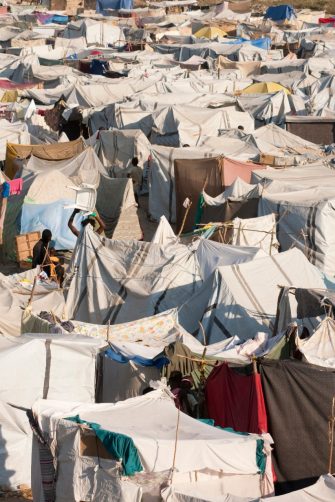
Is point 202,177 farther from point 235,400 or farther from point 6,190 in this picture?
point 235,400

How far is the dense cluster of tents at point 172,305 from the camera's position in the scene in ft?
28.1

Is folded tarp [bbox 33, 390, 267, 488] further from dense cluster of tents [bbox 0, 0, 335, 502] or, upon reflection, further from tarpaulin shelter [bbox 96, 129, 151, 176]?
tarpaulin shelter [bbox 96, 129, 151, 176]

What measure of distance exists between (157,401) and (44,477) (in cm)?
115

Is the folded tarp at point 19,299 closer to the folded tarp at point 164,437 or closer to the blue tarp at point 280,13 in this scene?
the folded tarp at point 164,437

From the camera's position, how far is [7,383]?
10805 mm

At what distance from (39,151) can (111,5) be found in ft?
150

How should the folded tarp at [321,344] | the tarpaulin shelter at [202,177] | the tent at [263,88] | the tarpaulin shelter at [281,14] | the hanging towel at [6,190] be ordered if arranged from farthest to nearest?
1. the tarpaulin shelter at [281,14]
2. the tent at [263,88]
3. the tarpaulin shelter at [202,177]
4. the hanging towel at [6,190]
5. the folded tarp at [321,344]

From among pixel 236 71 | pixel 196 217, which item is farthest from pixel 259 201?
pixel 236 71

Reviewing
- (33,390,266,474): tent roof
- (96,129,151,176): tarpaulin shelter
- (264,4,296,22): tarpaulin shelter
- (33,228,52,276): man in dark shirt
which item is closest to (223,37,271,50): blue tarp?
(264,4,296,22): tarpaulin shelter

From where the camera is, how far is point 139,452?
26.8 ft

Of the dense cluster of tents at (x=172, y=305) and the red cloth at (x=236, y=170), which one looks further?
the red cloth at (x=236, y=170)

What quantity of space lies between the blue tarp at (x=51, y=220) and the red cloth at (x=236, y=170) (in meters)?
2.95

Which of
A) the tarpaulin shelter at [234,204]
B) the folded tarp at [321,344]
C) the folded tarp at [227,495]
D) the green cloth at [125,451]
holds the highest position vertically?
the green cloth at [125,451]

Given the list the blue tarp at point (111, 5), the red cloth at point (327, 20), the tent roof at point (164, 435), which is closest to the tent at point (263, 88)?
the tent roof at point (164, 435)
